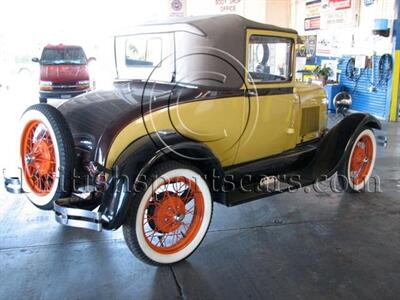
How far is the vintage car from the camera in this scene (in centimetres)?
261

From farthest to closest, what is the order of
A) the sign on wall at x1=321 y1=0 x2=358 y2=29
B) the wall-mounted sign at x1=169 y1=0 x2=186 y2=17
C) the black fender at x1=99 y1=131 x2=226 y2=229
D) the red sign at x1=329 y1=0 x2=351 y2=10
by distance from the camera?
the wall-mounted sign at x1=169 y1=0 x2=186 y2=17
the red sign at x1=329 y1=0 x2=351 y2=10
the sign on wall at x1=321 y1=0 x2=358 y2=29
the black fender at x1=99 y1=131 x2=226 y2=229

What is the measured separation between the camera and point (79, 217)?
257 centimetres

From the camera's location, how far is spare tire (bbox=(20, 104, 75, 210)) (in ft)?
8.54

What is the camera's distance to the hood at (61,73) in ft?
33.1

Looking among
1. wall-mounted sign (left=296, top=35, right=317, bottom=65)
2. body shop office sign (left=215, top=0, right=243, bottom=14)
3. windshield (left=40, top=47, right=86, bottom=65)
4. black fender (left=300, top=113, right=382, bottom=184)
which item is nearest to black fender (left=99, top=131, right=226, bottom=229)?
black fender (left=300, top=113, right=382, bottom=184)

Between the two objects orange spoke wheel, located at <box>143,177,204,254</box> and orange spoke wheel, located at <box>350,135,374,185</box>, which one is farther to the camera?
orange spoke wheel, located at <box>350,135,374,185</box>

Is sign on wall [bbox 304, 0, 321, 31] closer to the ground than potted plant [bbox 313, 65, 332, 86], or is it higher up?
higher up

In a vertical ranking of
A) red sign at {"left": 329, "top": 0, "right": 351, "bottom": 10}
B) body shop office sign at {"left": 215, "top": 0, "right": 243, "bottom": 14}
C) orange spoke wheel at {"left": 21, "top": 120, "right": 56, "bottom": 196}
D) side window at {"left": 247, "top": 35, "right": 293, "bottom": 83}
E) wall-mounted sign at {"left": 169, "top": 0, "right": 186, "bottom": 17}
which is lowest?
orange spoke wheel at {"left": 21, "top": 120, "right": 56, "bottom": 196}

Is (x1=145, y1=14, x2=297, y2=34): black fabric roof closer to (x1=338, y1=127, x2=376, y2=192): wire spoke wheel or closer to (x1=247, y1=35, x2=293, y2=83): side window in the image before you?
(x1=247, y1=35, x2=293, y2=83): side window

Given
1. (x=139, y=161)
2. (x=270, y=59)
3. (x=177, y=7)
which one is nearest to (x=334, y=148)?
(x=270, y=59)

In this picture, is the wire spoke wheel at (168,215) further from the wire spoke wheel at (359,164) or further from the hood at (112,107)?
the wire spoke wheel at (359,164)

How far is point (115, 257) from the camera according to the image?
2916 millimetres

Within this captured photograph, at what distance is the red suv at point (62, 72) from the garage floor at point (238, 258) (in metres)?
6.71

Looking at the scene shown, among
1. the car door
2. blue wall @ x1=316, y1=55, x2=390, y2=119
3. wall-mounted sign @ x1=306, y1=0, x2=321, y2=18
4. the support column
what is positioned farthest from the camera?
wall-mounted sign @ x1=306, y1=0, x2=321, y2=18
